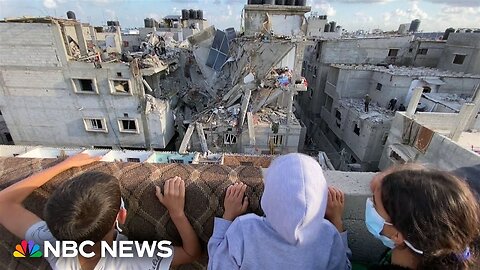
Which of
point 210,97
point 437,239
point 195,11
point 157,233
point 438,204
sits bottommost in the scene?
point 210,97

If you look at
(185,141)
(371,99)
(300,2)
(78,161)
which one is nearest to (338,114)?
(371,99)

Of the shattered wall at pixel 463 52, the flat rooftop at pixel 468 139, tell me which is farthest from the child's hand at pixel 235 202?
the shattered wall at pixel 463 52

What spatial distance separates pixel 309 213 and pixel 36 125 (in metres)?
17.9

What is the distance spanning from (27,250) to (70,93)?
1398cm

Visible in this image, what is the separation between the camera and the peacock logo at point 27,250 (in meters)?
1.66

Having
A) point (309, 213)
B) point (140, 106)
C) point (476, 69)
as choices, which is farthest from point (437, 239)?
point (476, 69)

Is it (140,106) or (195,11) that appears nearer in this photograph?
A: (140,106)

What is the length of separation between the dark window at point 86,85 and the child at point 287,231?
47.1 feet

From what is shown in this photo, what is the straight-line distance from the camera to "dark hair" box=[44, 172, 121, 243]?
127 cm

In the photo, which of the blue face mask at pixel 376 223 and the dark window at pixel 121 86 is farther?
the dark window at pixel 121 86

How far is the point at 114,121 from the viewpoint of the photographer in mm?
13945

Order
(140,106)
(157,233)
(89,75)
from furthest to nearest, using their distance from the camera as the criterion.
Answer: (140,106)
(89,75)
(157,233)

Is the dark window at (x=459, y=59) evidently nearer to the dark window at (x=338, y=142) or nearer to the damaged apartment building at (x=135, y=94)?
the dark window at (x=338, y=142)

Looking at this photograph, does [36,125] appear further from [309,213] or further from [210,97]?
[309,213]
